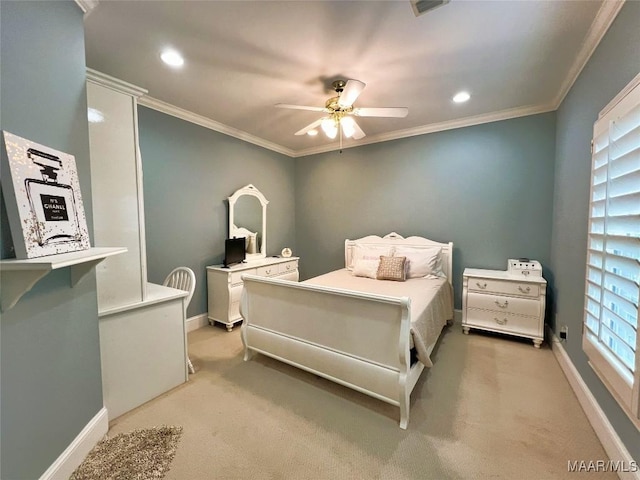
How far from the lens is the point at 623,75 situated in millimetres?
1481

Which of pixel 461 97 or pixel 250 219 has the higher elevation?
pixel 461 97

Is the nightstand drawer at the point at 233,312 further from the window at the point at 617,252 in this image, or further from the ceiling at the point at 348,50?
the window at the point at 617,252

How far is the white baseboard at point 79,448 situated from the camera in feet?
4.08

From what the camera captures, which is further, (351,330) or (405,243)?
(405,243)

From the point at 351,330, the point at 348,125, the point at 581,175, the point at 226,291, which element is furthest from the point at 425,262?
the point at 226,291

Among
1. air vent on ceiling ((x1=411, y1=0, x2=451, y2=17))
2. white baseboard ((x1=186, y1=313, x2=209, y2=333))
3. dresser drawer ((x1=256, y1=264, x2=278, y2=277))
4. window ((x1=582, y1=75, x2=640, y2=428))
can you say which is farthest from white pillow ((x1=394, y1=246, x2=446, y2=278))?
white baseboard ((x1=186, y1=313, x2=209, y2=333))

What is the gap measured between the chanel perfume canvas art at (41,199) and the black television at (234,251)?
6.64ft

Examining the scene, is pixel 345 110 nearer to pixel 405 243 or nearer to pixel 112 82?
pixel 112 82

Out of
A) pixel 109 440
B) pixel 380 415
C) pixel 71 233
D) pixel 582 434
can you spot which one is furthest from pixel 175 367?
pixel 582 434

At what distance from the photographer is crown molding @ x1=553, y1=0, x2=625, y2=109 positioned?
5.01 ft

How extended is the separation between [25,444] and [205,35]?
8.23 ft

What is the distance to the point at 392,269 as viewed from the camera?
10.3ft

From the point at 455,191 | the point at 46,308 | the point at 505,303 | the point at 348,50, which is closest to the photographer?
the point at 46,308

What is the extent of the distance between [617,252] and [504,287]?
1644 mm
